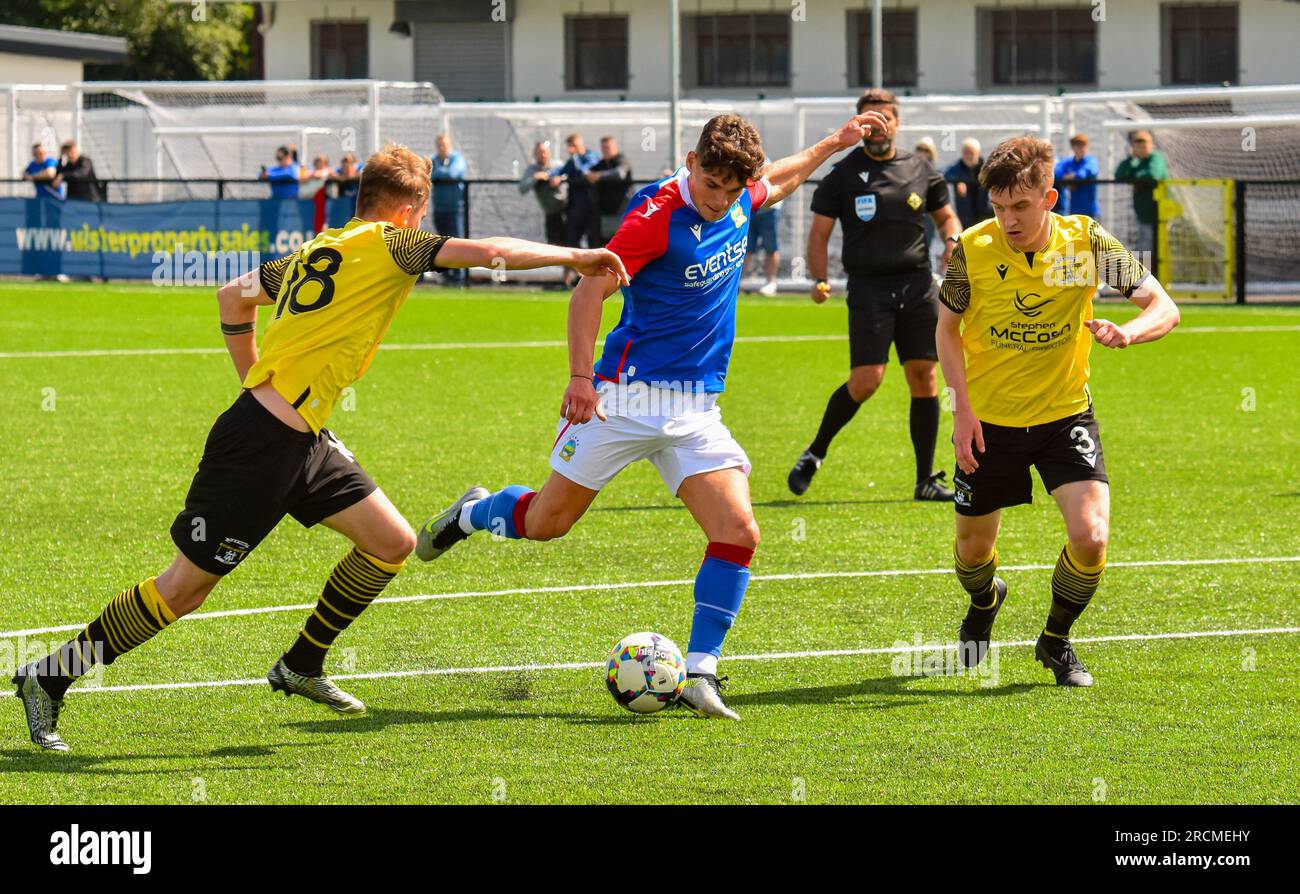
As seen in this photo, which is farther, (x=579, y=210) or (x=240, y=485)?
(x=579, y=210)

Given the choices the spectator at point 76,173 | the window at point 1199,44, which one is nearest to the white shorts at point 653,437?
the spectator at point 76,173

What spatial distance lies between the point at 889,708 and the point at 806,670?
63 cm

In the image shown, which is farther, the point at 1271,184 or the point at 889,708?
the point at 1271,184

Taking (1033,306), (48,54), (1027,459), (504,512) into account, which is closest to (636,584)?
(504,512)

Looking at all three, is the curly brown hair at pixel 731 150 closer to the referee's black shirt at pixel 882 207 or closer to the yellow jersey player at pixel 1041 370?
the yellow jersey player at pixel 1041 370

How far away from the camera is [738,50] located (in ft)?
135

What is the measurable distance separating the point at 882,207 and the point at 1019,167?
15.8 ft

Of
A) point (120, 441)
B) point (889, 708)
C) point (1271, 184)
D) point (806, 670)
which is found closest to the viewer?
point (889, 708)

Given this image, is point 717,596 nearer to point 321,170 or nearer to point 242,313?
point 242,313

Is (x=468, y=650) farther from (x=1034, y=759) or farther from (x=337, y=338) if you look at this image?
(x=1034, y=759)

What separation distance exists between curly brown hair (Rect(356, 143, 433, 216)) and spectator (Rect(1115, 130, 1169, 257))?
68.2 ft

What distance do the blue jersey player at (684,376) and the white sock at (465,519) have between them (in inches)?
34.1

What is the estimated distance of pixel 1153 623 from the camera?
773cm
